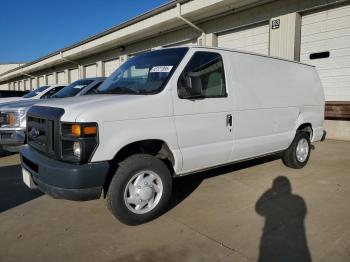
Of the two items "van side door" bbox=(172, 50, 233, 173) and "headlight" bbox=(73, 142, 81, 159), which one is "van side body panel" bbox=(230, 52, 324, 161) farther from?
"headlight" bbox=(73, 142, 81, 159)

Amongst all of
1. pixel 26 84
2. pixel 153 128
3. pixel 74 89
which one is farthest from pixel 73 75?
pixel 153 128

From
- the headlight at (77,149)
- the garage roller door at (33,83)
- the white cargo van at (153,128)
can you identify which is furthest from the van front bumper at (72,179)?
the garage roller door at (33,83)

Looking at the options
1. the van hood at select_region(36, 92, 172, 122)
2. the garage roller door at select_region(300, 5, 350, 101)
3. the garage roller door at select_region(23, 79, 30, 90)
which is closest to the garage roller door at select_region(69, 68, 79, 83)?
the garage roller door at select_region(23, 79, 30, 90)

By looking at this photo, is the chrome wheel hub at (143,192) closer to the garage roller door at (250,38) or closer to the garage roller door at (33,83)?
the garage roller door at (250,38)

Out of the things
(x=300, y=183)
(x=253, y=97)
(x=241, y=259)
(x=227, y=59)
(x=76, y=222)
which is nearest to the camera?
(x=241, y=259)

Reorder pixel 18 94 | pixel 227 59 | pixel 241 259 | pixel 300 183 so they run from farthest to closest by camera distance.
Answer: pixel 18 94
pixel 300 183
pixel 227 59
pixel 241 259

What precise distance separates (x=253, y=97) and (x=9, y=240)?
374 cm

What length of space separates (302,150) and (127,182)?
4122mm

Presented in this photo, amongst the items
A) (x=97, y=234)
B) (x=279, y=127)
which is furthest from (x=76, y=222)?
(x=279, y=127)

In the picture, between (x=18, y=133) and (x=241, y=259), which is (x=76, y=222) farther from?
(x=18, y=133)

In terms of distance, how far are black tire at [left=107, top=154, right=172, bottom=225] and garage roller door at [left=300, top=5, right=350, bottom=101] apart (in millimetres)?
7905

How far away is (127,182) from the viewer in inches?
145

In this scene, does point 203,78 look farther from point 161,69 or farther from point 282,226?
point 282,226

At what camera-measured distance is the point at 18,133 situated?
270 inches
